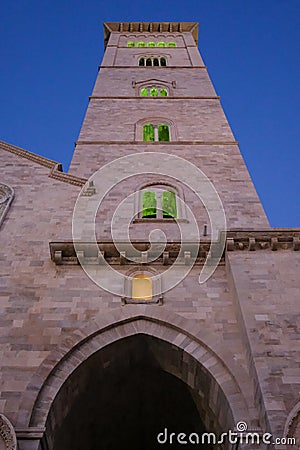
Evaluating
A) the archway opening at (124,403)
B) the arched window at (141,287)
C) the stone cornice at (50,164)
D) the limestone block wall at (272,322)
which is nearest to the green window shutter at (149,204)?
the stone cornice at (50,164)

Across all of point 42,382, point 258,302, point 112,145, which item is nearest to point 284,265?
point 258,302

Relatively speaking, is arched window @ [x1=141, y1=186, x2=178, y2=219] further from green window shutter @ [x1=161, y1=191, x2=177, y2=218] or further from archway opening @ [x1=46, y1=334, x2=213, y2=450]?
archway opening @ [x1=46, y1=334, x2=213, y2=450]

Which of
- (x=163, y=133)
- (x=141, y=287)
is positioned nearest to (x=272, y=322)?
(x=141, y=287)

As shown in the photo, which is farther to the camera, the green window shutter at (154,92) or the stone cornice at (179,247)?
the green window shutter at (154,92)

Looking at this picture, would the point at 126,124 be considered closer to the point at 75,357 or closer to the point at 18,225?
the point at 18,225

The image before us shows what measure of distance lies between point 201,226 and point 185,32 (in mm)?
24703

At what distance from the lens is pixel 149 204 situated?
14.8 meters

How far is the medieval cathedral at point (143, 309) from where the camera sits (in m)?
8.65

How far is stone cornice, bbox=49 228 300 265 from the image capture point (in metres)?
11.3

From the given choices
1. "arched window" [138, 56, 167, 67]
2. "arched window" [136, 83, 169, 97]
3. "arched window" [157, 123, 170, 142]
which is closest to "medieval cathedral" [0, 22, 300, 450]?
"arched window" [157, 123, 170, 142]

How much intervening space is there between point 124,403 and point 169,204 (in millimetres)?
5656

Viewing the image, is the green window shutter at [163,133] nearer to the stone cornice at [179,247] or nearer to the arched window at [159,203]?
the arched window at [159,203]

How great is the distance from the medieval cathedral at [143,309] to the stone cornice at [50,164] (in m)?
0.05

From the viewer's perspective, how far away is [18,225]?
502 inches
